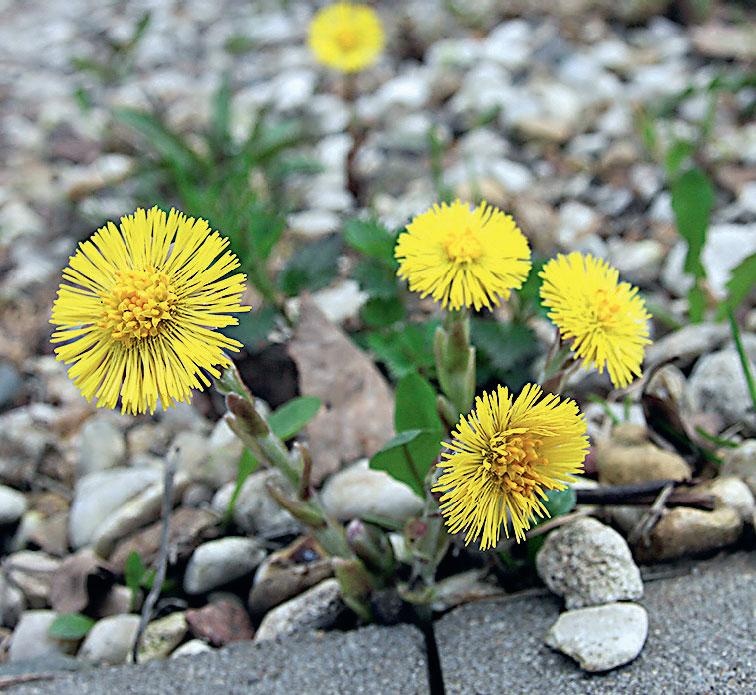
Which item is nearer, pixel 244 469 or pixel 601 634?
pixel 601 634

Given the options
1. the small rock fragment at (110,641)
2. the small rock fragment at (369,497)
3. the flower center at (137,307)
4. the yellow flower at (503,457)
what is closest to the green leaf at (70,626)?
the small rock fragment at (110,641)

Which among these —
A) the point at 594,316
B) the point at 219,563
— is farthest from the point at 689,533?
the point at 219,563

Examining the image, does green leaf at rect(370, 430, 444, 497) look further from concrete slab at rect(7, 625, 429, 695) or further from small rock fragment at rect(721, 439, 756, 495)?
small rock fragment at rect(721, 439, 756, 495)

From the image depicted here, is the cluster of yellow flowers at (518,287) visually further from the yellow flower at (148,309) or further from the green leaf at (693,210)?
the green leaf at (693,210)

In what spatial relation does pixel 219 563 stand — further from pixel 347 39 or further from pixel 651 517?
pixel 347 39

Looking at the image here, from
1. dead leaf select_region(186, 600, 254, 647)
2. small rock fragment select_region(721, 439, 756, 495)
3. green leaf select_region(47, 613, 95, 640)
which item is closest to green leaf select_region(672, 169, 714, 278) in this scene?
small rock fragment select_region(721, 439, 756, 495)
